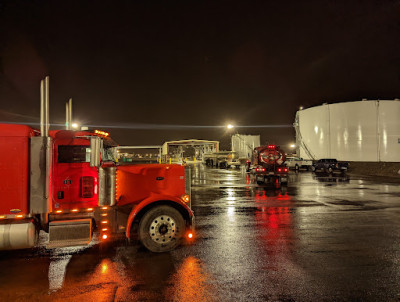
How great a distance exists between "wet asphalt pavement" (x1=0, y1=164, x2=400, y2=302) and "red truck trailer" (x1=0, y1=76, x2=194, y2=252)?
0.51 metres

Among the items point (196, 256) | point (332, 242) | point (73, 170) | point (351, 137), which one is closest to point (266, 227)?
point (332, 242)

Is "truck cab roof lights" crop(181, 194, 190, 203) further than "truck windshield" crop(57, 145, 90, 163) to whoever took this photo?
Yes

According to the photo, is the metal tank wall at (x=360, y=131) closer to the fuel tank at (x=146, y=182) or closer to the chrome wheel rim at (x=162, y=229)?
the fuel tank at (x=146, y=182)

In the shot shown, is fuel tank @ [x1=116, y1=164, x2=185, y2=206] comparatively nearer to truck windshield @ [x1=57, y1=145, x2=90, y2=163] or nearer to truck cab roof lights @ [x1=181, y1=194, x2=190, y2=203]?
truck cab roof lights @ [x1=181, y1=194, x2=190, y2=203]

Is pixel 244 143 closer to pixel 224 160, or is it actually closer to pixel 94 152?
pixel 224 160

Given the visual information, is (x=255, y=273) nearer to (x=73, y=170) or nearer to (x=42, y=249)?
(x=73, y=170)

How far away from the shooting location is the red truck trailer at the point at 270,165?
17188mm

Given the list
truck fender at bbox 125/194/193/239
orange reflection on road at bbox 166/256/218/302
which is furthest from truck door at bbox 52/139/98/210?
orange reflection on road at bbox 166/256/218/302

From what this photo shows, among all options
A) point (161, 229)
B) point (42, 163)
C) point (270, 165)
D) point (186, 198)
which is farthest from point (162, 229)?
point (270, 165)

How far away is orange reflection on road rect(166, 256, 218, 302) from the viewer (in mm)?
3764

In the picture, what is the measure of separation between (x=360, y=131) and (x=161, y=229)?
30.9 metres

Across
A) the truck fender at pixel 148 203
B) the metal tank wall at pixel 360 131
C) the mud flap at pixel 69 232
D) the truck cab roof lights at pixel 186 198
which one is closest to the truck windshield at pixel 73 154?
the mud flap at pixel 69 232

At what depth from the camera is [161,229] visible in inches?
212

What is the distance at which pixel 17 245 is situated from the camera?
4.69 metres
